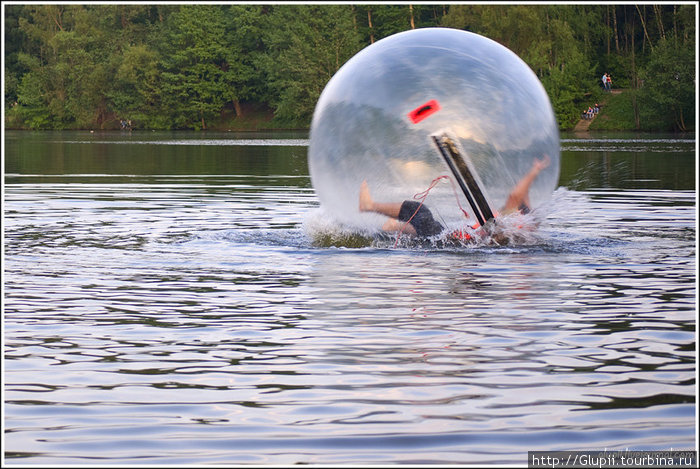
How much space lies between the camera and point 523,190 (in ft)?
38.5

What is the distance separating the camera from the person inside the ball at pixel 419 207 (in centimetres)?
1165

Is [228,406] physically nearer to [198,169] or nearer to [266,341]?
[266,341]

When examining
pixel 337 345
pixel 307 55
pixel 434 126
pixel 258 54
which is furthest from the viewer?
pixel 258 54

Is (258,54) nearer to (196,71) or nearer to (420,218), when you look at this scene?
(196,71)

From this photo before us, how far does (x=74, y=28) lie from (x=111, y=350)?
111044 millimetres

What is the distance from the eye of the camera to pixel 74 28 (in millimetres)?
112375

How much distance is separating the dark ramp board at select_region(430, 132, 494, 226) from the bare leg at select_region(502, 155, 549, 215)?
243 millimetres

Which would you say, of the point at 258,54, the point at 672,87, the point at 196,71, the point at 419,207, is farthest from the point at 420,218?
the point at 196,71

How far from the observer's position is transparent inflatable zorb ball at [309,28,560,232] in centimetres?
1129

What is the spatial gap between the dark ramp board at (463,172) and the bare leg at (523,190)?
243mm

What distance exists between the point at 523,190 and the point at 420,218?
120 centimetres

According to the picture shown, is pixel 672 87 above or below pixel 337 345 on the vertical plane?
above

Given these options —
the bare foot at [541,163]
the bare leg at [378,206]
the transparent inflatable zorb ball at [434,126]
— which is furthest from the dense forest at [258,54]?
the bare leg at [378,206]

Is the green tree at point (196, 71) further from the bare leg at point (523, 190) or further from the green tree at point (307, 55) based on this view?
the bare leg at point (523, 190)
